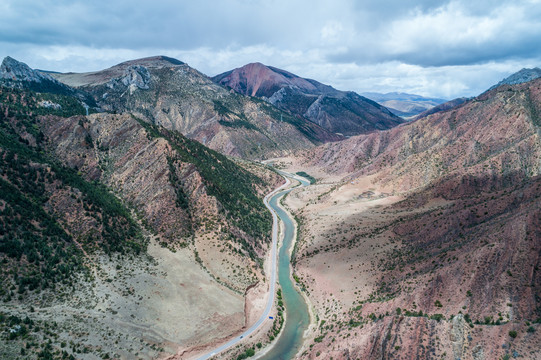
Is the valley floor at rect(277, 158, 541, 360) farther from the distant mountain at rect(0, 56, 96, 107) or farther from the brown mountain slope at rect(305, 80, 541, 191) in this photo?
the distant mountain at rect(0, 56, 96, 107)

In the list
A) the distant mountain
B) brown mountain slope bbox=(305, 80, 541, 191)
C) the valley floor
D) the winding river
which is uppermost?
the distant mountain

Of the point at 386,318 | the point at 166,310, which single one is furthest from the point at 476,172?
the point at 166,310

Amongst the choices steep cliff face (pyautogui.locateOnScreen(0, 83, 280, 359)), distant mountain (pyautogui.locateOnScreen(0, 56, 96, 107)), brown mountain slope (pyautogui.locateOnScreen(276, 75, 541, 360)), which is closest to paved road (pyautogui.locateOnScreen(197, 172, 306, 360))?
steep cliff face (pyautogui.locateOnScreen(0, 83, 280, 359))

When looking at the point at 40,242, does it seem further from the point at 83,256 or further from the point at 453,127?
the point at 453,127

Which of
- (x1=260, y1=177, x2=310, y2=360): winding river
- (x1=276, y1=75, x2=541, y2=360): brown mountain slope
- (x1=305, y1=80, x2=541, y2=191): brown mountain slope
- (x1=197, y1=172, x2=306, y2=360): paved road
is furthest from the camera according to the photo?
(x1=305, y1=80, x2=541, y2=191): brown mountain slope

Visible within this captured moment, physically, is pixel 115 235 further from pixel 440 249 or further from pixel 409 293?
pixel 440 249

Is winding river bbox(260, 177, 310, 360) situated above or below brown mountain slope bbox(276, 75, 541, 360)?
below

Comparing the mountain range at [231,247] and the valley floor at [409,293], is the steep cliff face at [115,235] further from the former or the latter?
the valley floor at [409,293]
